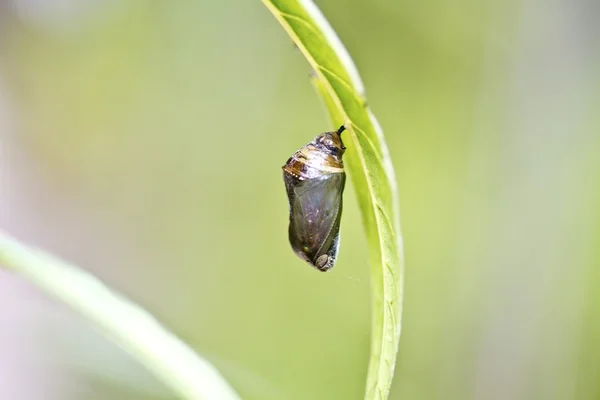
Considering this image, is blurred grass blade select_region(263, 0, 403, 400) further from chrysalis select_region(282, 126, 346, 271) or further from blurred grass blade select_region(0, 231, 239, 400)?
chrysalis select_region(282, 126, 346, 271)

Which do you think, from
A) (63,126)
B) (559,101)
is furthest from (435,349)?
(63,126)

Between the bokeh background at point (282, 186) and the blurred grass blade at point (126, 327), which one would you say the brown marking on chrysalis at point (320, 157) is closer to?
the blurred grass blade at point (126, 327)

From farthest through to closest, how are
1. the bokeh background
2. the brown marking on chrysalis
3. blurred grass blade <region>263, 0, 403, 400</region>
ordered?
the bokeh background → the brown marking on chrysalis → blurred grass blade <region>263, 0, 403, 400</region>

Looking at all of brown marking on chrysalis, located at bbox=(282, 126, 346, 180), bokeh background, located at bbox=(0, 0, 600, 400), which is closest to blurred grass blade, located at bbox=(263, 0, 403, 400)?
brown marking on chrysalis, located at bbox=(282, 126, 346, 180)

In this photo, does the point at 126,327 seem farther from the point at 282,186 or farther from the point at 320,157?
the point at 282,186

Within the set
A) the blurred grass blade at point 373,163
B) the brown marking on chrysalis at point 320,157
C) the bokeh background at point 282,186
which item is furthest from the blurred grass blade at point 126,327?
the bokeh background at point 282,186

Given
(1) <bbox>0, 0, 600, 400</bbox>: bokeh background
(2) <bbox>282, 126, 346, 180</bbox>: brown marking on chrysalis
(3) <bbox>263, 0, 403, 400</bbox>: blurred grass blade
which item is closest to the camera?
(3) <bbox>263, 0, 403, 400</bbox>: blurred grass blade
